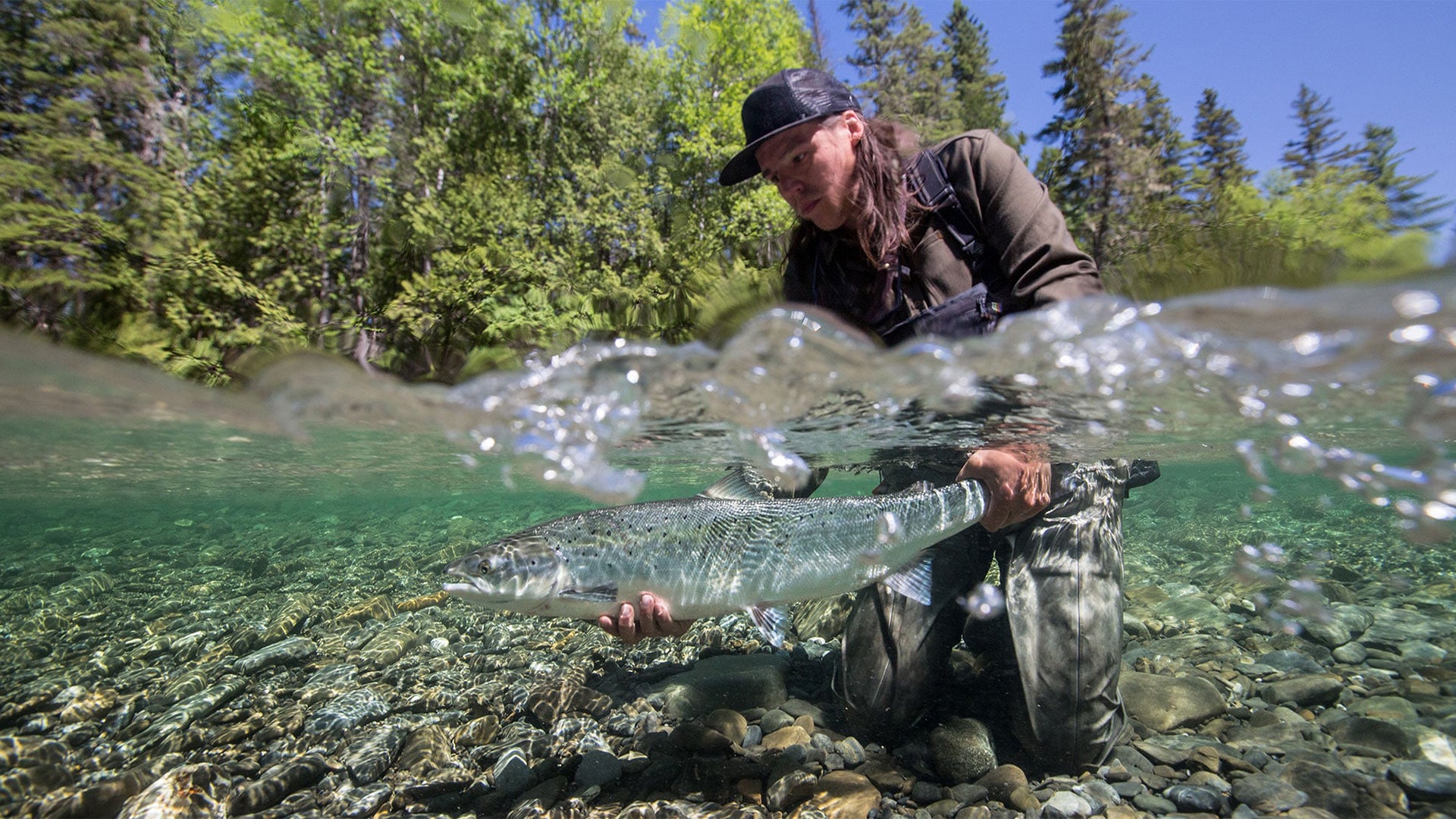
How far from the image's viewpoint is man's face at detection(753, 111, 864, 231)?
3566 mm

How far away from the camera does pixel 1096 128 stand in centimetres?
2059

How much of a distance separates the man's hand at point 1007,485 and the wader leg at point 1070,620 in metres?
0.29

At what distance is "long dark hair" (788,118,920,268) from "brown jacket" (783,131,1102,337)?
0.50 feet

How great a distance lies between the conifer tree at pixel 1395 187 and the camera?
15.8 feet

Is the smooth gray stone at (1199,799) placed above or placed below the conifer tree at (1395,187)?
below

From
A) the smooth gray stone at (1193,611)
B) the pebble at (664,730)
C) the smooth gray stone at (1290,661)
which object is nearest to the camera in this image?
the pebble at (664,730)

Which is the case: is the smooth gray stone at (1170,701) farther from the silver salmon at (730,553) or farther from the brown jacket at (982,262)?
the brown jacket at (982,262)

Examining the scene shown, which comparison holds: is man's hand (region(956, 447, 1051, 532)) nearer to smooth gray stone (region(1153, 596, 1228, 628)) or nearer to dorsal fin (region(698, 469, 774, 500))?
dorsal fin (region(698, 469, 774, 500))

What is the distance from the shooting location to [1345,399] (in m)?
4.43

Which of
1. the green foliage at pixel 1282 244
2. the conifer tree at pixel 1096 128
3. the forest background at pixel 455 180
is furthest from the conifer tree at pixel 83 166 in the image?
the conifer tree at pixel 1096 128

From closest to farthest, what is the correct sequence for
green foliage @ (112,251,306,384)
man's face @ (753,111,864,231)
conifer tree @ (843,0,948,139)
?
man's face @ (753,111,864,231) < green foliage @ (112,251,306,384) < conifer tree @ (843,0,948,139)

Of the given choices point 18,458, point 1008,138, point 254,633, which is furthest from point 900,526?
point 1008,138

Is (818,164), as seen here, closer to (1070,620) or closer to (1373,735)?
(1070,620)

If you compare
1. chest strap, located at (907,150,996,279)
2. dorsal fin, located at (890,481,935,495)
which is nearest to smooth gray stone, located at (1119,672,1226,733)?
dorsal fin, located at (890,481,935,495)
